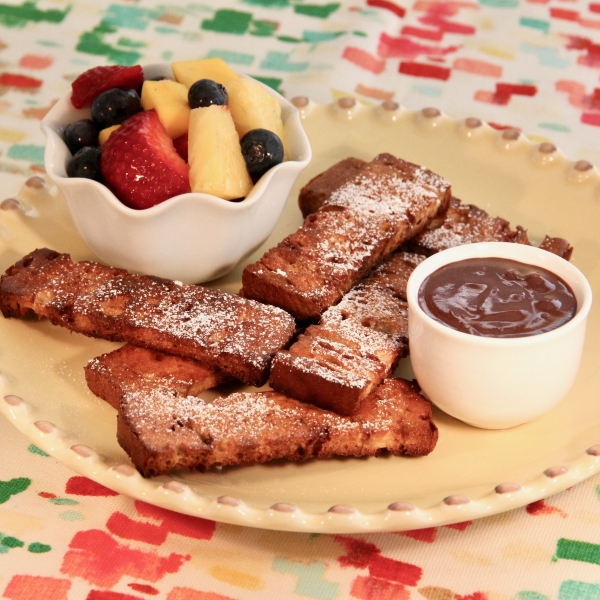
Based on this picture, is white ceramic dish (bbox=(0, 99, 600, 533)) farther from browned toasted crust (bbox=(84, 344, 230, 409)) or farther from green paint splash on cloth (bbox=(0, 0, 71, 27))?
green paint splash on cloth (bbox=(0, 0, 71, 27))

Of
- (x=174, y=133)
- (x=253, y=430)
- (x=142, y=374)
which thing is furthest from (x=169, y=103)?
(x=253, y=430)

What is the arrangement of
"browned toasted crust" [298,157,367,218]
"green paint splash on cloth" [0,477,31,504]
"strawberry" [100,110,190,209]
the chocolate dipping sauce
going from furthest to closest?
"browned toasted crust" [298,157,367,218]
"strawberry" [100,110,190,209]
"green paint splash on cloth" [0,477,31,504]
the chocolate dipping sauce

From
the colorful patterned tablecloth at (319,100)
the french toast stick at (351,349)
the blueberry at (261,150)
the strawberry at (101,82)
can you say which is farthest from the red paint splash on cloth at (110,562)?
the strawberry at (101,82)

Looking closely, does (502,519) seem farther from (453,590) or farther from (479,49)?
(479,49)

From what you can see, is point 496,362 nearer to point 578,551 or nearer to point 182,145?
point 578,551

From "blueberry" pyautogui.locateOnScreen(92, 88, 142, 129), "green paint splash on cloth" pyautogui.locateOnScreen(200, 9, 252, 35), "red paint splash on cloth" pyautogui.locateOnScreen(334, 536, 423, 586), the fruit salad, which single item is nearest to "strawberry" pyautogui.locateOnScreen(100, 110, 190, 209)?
the fruit salad

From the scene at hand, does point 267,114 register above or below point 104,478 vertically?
above

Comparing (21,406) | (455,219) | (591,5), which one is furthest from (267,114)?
(591,5)
